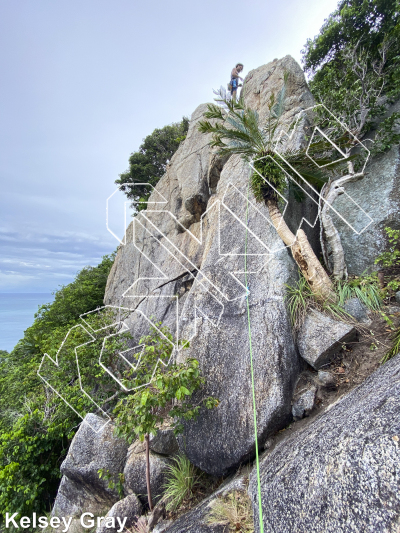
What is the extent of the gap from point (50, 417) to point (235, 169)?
7.66 metres

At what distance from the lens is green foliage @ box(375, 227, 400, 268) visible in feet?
16.2

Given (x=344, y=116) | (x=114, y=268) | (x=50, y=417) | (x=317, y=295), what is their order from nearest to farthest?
1. (x=317, y=295)
2. (x=50, y=417)
3. (x=344, y=116)
4. (x=114, y=268)

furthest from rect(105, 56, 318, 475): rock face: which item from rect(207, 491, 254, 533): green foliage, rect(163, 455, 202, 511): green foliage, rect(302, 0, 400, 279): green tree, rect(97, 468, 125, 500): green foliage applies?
rect(97, 468, 125, 500): green foliage

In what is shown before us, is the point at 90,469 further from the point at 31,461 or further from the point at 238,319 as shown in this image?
the point at 238,319

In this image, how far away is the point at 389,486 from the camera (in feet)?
5.54

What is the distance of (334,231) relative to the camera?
17.4 feet

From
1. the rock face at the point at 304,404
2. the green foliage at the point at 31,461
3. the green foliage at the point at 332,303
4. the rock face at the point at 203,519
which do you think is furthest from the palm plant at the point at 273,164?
the green foliage at the point at 31,461

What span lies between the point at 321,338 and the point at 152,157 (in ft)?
53.9

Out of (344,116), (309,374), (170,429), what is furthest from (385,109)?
(170,429)

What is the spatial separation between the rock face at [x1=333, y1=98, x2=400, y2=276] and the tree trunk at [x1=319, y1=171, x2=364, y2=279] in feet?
1.93

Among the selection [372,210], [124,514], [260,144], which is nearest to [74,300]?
[124,514]

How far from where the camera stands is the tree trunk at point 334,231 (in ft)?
17.0

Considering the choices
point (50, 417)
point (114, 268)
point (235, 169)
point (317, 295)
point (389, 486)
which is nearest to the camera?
point (389, 486)

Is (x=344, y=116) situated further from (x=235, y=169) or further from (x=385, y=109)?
(x=235, y=169)
